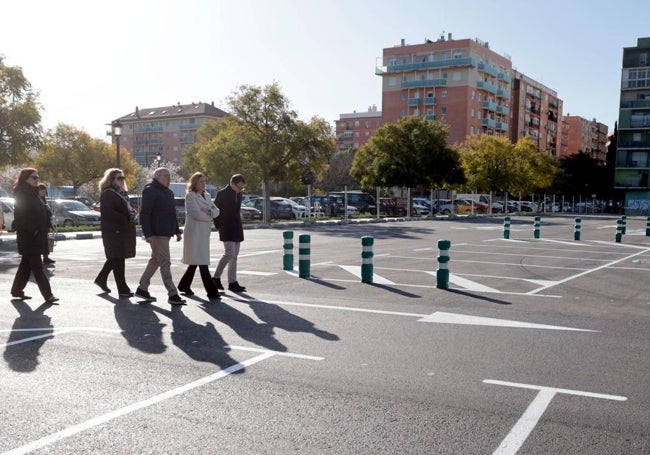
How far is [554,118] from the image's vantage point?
385 feet

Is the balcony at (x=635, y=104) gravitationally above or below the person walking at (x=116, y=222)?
above

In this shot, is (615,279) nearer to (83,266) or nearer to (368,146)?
(83,266)

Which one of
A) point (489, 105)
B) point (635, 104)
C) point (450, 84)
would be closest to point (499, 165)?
point (635, 104)

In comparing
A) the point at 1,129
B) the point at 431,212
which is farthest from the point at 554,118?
the point at 1,129

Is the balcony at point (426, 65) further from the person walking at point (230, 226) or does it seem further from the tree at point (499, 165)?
the person walking at point (230, 226)

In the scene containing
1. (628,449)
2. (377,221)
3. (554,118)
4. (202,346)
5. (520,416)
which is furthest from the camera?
(554,118)

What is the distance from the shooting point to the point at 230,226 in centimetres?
978

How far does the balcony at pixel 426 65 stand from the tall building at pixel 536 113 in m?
20.3

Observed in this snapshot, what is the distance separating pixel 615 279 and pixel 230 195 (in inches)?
294

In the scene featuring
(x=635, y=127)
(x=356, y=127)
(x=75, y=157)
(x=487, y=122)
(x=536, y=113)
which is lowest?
(x=75, y=157)

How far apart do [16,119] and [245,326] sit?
19.8 meters

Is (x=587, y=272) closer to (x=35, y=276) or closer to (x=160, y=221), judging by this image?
(x=160, y=221)

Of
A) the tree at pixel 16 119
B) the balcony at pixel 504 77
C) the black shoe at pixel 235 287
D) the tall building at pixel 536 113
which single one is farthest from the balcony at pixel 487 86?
the black shoe at pixel 235 287

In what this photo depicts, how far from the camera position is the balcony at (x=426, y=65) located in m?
85.4
